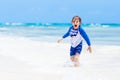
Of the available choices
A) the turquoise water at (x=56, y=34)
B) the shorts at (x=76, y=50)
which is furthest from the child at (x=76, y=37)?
the turquoise water at (x=56, y=34)

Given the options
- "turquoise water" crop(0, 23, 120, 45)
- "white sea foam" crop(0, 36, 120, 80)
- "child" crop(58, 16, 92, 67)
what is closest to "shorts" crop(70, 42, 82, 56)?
"child" crop(58, 16, 92, 67)

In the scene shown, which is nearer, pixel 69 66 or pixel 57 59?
pixel 69 66

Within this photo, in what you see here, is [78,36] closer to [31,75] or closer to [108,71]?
[108,71]

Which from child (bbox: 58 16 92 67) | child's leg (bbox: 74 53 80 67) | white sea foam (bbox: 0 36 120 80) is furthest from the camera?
child's leg (bbox: 74 53 80 67)

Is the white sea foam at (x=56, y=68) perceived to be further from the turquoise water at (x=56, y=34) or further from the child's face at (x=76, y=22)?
the turquoise water at (x=56, y=34)

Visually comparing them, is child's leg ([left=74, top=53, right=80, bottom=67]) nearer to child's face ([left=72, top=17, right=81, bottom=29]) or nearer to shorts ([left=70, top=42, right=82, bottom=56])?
shorts ([left=70, top=42, right=82, bottom=56])

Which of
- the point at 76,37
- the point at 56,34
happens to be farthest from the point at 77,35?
the point at 56,34

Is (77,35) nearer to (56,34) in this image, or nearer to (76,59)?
(76,59)

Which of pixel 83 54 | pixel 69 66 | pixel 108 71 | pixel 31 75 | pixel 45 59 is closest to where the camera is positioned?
pixel 31 75

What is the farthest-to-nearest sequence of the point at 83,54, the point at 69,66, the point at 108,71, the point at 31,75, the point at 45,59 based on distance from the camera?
1. the point at 83,54
2. the point at 45,59
3. the point at 69,66
4. the point at 108,71
5. the point at 31,75

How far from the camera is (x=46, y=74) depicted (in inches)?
258

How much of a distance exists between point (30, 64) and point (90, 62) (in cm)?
143

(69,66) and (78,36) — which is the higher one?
(78,36)

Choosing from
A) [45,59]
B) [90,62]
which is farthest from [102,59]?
[45,59]
